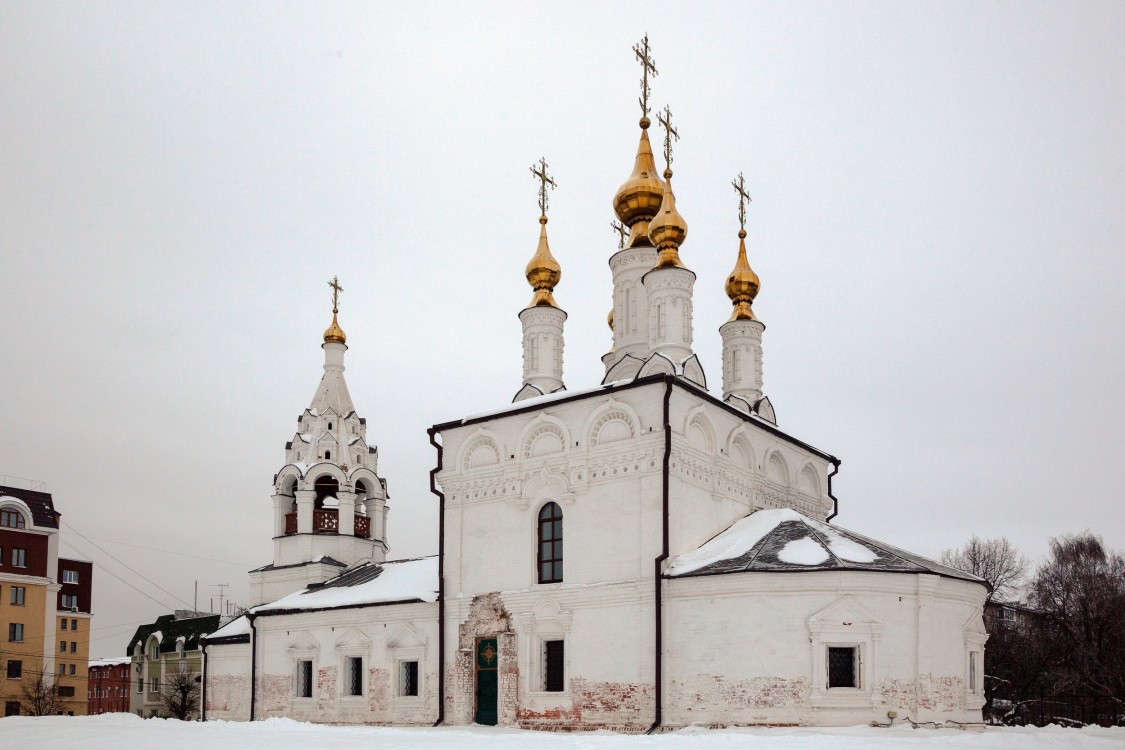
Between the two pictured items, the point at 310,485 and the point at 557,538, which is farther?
the point at 310,485

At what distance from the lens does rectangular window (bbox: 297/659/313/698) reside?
22.2 meters

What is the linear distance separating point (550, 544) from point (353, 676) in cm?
600

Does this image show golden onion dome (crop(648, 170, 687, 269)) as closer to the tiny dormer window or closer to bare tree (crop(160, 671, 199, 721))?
bare tree (crop(160, 671, 199, 721))

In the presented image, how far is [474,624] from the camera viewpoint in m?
18.8

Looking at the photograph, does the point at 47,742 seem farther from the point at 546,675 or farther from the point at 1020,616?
the point at 1020,616

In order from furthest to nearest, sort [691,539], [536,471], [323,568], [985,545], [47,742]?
[985,545] < [323,568] < [536,471] < [691,539] < [47,742]

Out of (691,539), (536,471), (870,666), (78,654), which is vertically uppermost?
(536,471)

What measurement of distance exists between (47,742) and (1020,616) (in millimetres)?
32851

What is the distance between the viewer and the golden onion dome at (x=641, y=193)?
71.0 ft

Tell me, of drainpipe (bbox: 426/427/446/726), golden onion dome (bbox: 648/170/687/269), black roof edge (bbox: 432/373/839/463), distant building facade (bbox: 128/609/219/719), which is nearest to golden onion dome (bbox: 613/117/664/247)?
golden onion dome (bbox: 648/170/687/269)

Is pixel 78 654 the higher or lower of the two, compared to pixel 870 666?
lower

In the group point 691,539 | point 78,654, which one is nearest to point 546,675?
point 691,539

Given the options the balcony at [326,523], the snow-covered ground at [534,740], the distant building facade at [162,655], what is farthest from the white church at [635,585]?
the distant building facade at [162,655]

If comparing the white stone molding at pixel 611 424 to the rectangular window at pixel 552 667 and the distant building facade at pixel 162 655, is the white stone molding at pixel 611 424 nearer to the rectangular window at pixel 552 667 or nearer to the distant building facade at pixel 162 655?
the rectangular window at pixel 552 667
